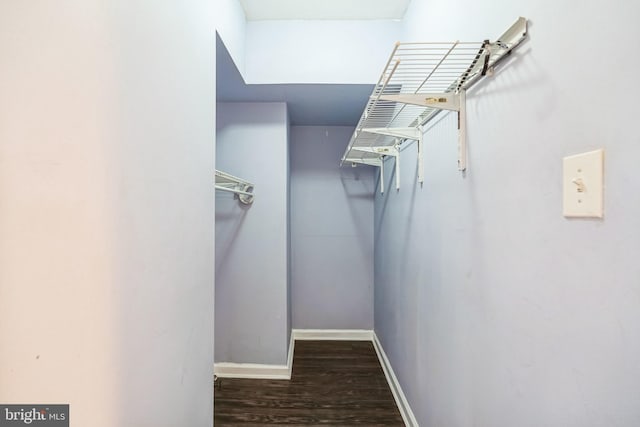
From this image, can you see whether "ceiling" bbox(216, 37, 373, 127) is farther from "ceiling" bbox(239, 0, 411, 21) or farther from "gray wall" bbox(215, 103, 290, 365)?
"ceiling" bbox(239, 0, 411, 21)

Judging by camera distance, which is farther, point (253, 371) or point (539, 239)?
point (253, 371)

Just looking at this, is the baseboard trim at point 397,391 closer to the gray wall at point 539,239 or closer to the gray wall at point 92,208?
the gray wall at point 539,239

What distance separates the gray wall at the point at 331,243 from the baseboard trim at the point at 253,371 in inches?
28.8

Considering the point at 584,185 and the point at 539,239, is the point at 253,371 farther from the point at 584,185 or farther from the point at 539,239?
the point at 584,185


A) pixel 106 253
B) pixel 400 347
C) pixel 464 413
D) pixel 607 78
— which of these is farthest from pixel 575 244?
pixel 400 347

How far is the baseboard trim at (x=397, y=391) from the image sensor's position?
5.63 ft

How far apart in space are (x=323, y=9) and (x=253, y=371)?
106 inches

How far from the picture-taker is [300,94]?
215 cm

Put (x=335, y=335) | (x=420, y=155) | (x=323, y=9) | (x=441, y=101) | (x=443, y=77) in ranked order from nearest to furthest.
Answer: (x=441, y=101)
(x=443, y=77)
(x=420, y=155)
(x=323, y=9)
(x=335, y=335)

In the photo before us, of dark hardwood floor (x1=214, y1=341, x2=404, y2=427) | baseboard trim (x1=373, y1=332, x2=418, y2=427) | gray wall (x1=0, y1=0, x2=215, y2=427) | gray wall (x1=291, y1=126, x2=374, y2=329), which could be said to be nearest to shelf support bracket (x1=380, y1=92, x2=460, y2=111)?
gray wall (x1=0, y1=0, x2=215, y2=427)

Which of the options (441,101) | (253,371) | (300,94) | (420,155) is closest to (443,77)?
(441,101)

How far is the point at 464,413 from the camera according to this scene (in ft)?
3.49

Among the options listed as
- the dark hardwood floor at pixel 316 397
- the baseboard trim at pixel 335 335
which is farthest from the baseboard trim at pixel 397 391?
the baseboard trim at pixel 335 335

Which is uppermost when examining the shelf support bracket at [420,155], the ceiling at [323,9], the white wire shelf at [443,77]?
the ceiling at [323,9]
